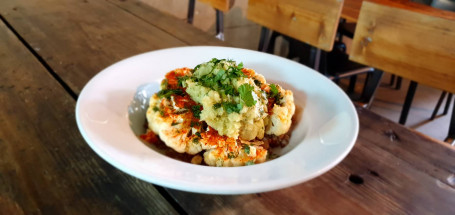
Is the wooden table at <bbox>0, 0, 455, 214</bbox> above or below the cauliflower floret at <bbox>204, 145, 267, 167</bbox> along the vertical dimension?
below

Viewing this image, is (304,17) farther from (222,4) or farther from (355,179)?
(355,179)

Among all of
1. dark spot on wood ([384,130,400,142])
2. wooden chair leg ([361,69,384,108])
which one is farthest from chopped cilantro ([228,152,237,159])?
wooden chair leg ([361,69,384,108])

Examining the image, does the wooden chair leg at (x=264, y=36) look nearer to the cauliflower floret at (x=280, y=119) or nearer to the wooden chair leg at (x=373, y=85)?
the wooden chair leg at (x=373, y=85)

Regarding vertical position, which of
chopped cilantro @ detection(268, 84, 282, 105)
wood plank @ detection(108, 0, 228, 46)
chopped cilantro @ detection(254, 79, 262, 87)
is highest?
chopped cilantro @ detection(254, 79, 262, 87)

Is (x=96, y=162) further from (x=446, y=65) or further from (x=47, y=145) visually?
(x=446, y=65)

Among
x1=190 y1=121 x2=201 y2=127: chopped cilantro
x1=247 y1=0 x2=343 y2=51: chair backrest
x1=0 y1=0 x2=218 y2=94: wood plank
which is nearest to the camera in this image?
x1=190 y1=121 x2=201 y2=127: chopped cilantro

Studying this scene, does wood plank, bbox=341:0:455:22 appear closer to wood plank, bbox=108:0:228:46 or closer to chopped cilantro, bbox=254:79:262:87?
wood plank, bbox=108:0:228:46

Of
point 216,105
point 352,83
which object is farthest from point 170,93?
point 352,83
